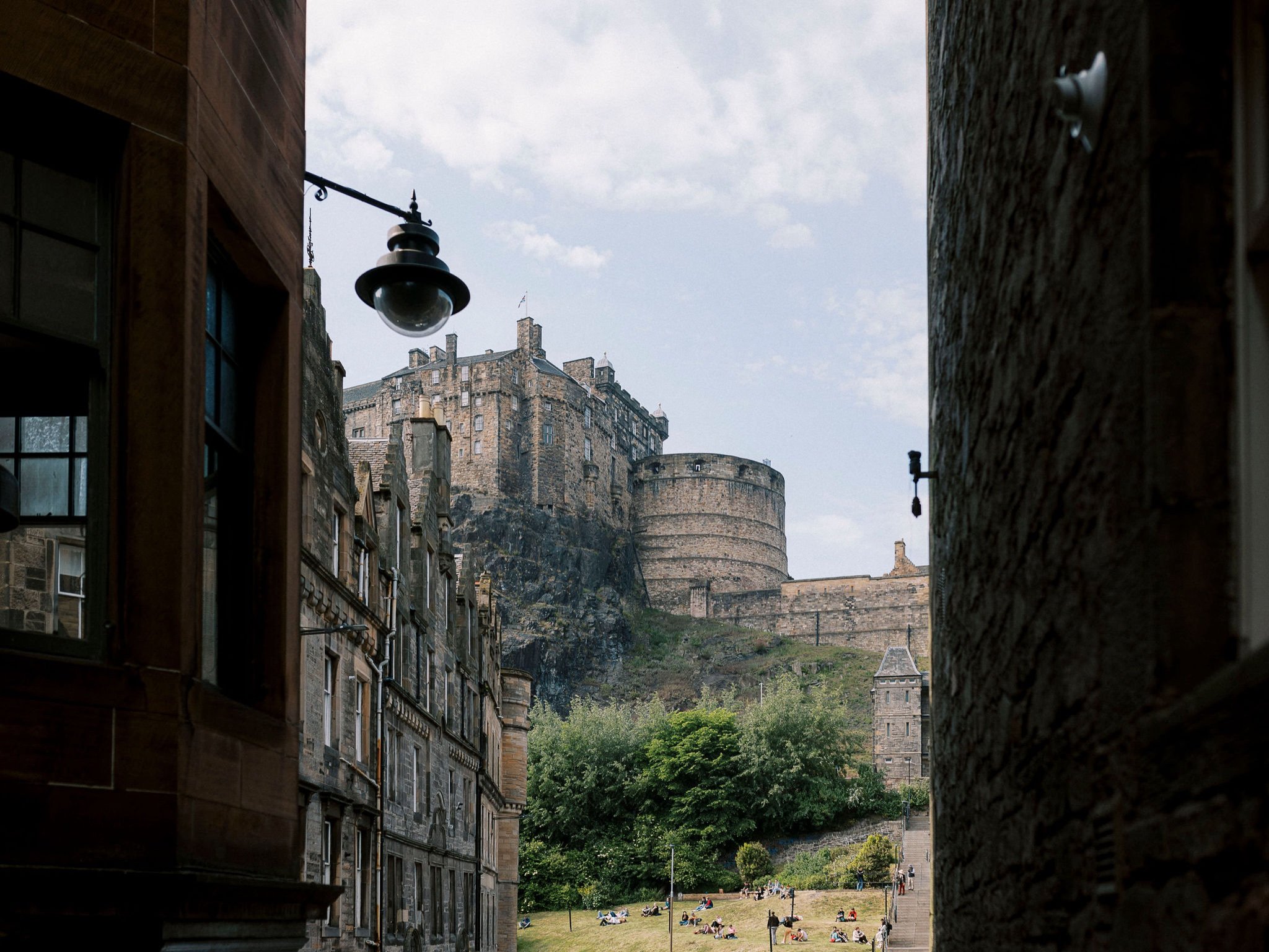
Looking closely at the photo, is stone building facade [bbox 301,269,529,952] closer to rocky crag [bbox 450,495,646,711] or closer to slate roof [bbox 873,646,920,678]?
slate roof [bbox 873,646,920,678]

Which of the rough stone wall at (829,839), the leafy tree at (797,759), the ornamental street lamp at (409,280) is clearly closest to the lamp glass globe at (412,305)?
the ornamental street lamp at (409,280)

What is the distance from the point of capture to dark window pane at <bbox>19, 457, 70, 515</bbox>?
557cm

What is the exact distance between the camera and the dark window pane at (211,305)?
699 centimetres

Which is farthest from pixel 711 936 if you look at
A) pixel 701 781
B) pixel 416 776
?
pixel 416 776

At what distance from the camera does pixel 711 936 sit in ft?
184

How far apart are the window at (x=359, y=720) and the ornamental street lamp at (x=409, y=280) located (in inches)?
539

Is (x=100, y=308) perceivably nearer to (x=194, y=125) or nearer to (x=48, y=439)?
(x=48, y=439)

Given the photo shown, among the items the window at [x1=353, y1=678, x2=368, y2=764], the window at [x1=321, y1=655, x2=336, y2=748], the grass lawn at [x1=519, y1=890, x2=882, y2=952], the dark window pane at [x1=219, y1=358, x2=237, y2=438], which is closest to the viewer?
the dark window pane at [x1=219, y1=358, x2=237, y2=438]

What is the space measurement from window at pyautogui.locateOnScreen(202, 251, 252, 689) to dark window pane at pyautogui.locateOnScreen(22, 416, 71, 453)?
93cm

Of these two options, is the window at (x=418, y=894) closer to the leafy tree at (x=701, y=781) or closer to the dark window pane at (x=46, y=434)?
the dark window pane at (x=46, y=434)

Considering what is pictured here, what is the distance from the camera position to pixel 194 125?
20.6 feet

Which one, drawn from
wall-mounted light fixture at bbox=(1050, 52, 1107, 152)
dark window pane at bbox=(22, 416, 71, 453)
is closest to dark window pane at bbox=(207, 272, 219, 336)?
dark window pane at bbox=(22, 416, 71, 453)

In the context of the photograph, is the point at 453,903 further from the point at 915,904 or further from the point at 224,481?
the point at 915,904

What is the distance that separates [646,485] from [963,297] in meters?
117
